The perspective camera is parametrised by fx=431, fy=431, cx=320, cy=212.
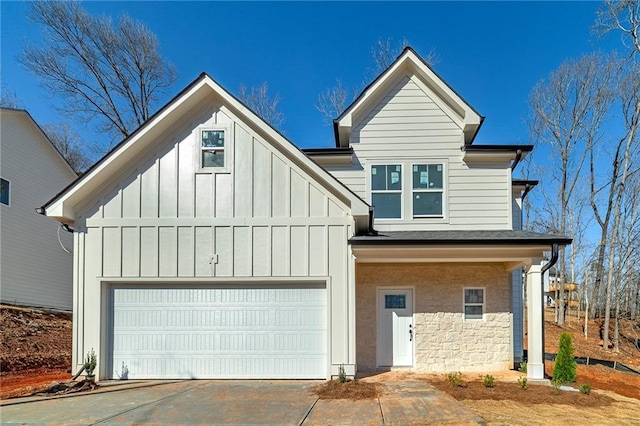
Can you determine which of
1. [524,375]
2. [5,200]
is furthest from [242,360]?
[5,200]

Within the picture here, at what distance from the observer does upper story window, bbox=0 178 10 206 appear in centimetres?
1515

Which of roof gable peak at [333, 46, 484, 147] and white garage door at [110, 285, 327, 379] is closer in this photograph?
white garage door at [110, 285, 327, 379]

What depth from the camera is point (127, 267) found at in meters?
9.31


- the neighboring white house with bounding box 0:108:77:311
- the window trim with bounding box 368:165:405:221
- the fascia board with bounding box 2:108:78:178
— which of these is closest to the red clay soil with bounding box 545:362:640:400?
the window trim with bounding box 368:165:405:221

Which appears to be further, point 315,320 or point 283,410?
point 315,320

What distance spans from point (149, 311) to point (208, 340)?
146cm

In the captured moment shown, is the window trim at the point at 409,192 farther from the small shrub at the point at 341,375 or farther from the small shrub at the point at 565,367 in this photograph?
the small shrub at the point at 565,367

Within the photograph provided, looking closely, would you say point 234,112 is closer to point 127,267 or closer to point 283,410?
point 127,267

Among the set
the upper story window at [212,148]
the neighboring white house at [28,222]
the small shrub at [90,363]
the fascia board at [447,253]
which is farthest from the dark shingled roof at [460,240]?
the neighboring white house at [28,222]

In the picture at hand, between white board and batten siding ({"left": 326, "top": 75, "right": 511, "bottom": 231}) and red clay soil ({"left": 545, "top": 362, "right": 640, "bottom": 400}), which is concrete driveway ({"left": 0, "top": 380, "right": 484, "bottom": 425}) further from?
red clay soil ({"left": 545, "top": 362, "right": 640, "bottom": 400})

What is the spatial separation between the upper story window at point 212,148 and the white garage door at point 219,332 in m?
2.75

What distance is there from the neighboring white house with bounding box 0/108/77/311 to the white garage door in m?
7.70

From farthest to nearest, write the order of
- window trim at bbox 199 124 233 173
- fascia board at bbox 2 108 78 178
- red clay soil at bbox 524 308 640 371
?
red clay soil at bbox 524 308 640 371 < fascia board at bbox 2 108 78 178 < window trim at bbox 199 124 233 173

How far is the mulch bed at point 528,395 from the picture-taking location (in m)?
7.40
